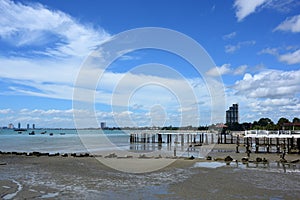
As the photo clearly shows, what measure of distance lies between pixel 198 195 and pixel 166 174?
8479 mm

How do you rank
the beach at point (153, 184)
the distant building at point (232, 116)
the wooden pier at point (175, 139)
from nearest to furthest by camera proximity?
1. the beach at point (153, 184)
2. the wooden pier at point (175, 139)
3. the distant building at point (232, 116)

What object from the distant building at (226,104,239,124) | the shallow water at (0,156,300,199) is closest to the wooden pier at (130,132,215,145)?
the shallow water at (0,156,300,199)

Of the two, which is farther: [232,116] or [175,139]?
[232,116]

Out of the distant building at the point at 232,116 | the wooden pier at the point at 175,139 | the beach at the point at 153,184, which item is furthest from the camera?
the distant building at the point at 232,116

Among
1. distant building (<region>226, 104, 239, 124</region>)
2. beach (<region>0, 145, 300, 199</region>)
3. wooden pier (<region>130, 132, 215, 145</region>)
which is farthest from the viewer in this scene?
distant building (<region>226, 104, 239, 124</region>)

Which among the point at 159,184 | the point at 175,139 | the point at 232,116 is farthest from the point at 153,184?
the point at 232,116

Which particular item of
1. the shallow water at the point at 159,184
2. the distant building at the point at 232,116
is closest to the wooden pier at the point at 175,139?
the shallow water at the point at 159,184

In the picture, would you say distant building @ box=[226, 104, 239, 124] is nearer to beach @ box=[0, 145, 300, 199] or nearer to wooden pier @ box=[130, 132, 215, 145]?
wooden pier @ box=[130, 132, 215, 145]

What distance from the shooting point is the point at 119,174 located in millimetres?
25891

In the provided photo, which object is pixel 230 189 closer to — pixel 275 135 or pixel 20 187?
pixel 20 187

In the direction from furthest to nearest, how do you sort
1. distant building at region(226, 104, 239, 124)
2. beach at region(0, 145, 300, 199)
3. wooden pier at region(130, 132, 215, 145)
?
distant building at region(226, 104, 239, 124) → wooden pier at region(130, 132, 215, 145) → beach at region(0, 145, 300, 199)

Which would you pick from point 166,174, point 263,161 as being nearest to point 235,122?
point 263,161

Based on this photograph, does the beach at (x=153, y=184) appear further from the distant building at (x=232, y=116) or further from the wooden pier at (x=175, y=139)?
the distant building at (x=232, y=116)

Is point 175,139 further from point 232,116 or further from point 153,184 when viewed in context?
point 232,116
